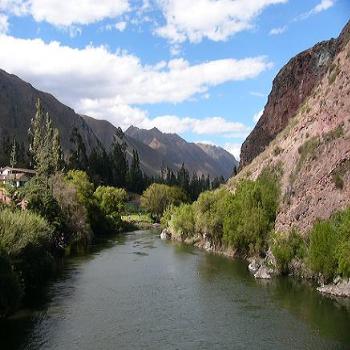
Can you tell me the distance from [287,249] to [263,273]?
390cm

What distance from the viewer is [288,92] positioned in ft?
484

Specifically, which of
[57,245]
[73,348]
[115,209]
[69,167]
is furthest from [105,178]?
[73,348]

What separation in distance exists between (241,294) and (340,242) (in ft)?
35.4

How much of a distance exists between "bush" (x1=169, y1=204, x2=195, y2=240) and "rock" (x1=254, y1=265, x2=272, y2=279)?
3916 centimetres

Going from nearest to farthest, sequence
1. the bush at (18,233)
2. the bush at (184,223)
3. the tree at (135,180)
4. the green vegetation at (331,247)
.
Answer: the bush at (18,233), the green vegetation at (331,247), the bush at (184,223), the tree at (135,180)

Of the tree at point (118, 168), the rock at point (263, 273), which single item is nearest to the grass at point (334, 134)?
the rock at point (263, 273)

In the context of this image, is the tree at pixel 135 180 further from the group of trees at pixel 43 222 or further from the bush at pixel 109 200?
the bush at pixel 109 200

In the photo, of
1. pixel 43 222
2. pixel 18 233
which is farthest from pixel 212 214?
pixel 18 233

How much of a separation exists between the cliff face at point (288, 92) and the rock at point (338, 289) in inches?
3509

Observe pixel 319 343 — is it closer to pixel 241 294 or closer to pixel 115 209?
pixel 241 294

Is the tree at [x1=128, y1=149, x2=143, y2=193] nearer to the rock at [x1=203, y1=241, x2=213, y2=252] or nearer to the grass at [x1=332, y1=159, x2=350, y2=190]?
the rock at [x1=203, y1=241, x2=213, y2=252]

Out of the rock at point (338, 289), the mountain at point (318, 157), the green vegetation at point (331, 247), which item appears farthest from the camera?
the mountain at point (318, 157)

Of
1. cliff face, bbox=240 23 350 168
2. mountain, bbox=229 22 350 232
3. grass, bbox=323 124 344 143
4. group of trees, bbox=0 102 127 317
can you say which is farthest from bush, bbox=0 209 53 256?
cliff face, bbox=240 23 350 168

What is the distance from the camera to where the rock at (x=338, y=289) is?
Result: 158 ft
